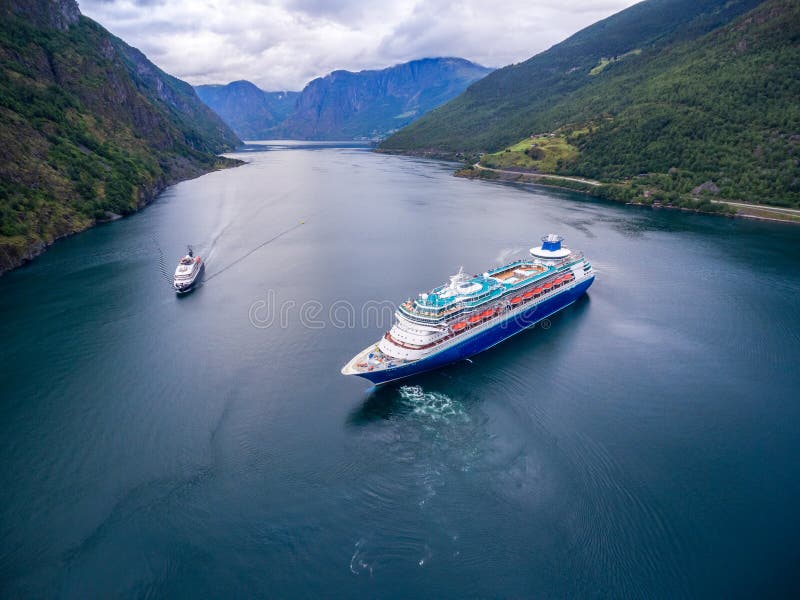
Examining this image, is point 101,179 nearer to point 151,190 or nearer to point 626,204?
point 151,190

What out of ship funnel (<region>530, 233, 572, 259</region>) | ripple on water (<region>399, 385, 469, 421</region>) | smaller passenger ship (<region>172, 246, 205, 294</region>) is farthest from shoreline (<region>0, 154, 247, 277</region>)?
ship funnel (<region>530, 233, 572, 259</region>)

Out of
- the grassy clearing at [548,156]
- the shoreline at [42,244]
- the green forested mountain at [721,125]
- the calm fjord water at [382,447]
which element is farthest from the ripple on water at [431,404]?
the grassy clearing at [548,156]

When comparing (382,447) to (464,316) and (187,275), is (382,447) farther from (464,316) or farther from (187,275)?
(187,275)

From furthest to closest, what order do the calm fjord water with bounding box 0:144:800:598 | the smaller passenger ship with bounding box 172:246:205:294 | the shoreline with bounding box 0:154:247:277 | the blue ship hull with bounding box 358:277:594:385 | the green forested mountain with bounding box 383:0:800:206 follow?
the green forested mountain with bounding box 383:0:800:206, the shoreline with bounding box 0:154:247:277, the smaller passenger ship with bounding box 172:246:205:294, the blue ship hull with bounding box 358:277:594:385, the calm fjord water with bounding box 0:144:800:598

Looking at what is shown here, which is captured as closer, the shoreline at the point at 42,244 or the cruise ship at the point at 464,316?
the cruise ship at the point at 464,316

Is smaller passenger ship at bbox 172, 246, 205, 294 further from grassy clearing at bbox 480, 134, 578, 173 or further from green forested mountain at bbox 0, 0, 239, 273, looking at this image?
grassy clearing at bbox 480, 134, 578, 173

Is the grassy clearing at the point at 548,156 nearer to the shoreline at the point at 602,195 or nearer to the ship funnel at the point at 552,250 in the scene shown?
the shoreline at the point at 602,195

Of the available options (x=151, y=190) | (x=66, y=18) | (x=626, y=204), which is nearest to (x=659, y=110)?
(x=626, y=204)
